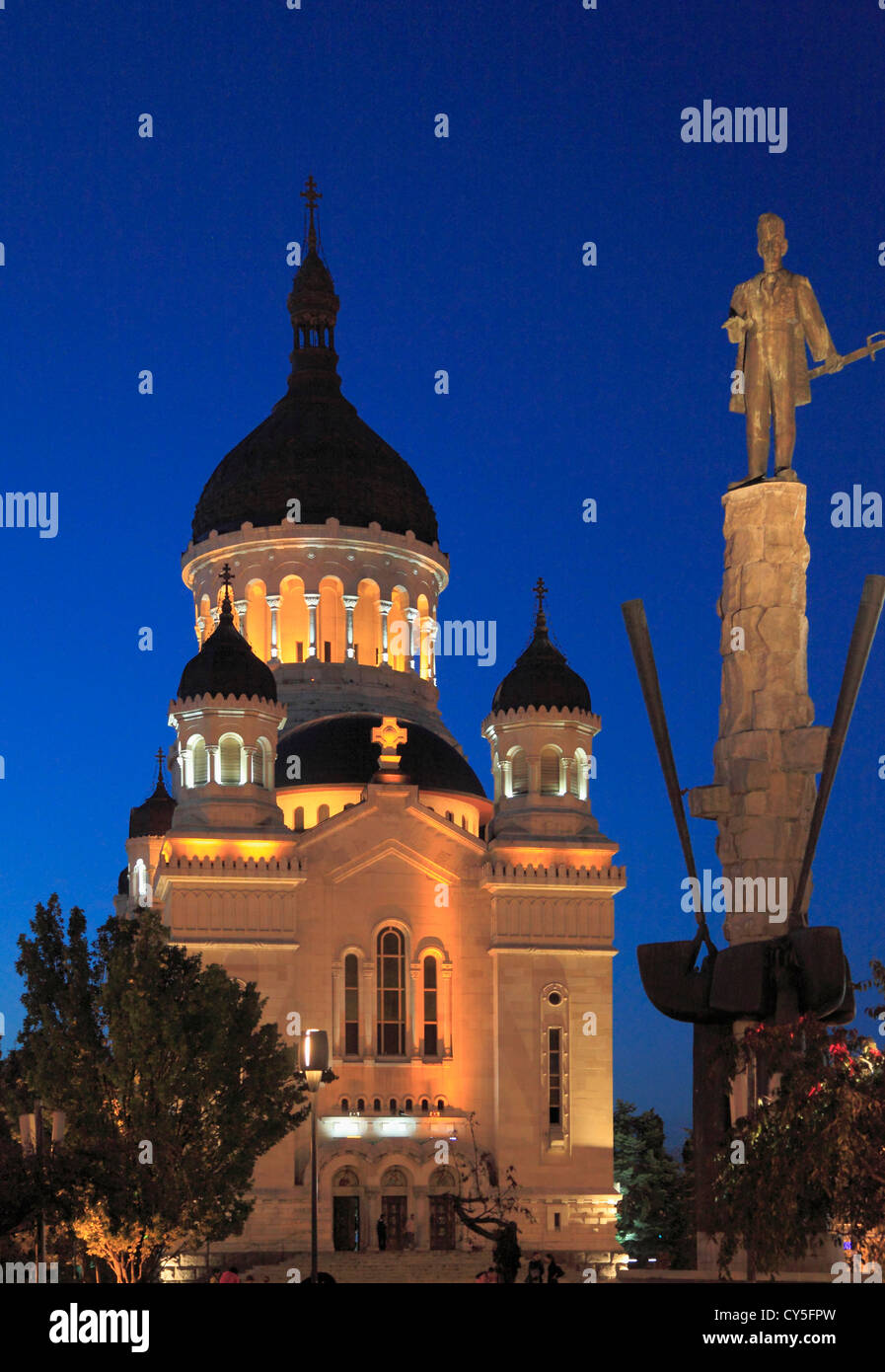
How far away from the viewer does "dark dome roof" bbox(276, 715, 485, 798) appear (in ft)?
207

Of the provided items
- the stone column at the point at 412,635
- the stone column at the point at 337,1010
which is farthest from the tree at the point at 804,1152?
the stone column at the point at 412,635

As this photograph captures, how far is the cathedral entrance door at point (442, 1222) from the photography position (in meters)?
55.9

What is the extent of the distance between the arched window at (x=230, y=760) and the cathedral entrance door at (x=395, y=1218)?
488 inches

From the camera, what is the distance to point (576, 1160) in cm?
5694

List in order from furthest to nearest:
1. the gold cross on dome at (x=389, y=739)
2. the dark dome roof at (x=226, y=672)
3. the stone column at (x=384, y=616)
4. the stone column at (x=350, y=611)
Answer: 1. the stone column at (x=384, y=616)
2. the stone column at (x=350, y=611)
3. the gold cross on dome at (x=389, y=739)
4. the dark dome roof at (x=226, y=672)

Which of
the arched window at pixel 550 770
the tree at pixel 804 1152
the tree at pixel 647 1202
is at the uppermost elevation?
the arched window at pixel 550 770

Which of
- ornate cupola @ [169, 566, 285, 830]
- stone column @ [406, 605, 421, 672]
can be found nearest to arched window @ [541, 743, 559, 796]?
ornate cupola @ [169, 566, 285, 830]

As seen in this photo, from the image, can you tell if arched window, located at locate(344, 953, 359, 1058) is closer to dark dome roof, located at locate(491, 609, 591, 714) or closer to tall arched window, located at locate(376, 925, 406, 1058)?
tall arched window, located at locate(376, 925, 406, 1058)

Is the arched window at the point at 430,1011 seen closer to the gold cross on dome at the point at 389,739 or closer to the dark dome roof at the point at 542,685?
the gold cross on dome at the point at 389,739

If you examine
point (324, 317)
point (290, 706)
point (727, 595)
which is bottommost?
point (727, 595)

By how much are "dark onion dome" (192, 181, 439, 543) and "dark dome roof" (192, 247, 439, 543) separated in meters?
0.03
